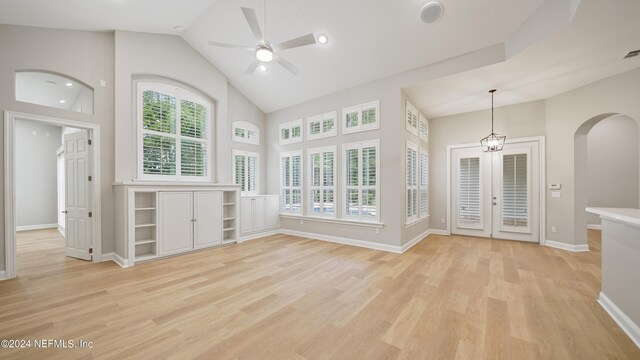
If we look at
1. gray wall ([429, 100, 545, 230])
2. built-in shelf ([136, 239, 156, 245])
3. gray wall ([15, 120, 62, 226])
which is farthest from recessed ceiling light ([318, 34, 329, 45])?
gray wall ([15, 120, 62, 226])

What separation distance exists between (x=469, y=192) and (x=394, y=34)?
14.4ft

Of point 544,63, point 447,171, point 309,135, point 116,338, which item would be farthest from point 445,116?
point 116,338

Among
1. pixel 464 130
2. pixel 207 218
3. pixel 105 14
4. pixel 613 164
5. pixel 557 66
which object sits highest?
pixel 105 14

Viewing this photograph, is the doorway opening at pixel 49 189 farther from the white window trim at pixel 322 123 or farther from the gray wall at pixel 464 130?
the gray wall at pixel 464 130

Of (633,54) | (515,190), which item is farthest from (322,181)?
(633,54)

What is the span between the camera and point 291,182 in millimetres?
6457

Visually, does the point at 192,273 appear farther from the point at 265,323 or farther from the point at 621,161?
the point at 621,161

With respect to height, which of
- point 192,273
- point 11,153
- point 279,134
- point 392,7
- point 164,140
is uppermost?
point 392,7

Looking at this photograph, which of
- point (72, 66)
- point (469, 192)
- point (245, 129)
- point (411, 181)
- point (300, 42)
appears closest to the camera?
point (300, 42)

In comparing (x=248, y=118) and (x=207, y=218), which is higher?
(x=248, y=118)

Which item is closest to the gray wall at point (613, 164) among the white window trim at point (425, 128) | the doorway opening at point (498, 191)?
the doorway opening at point (498, 191)

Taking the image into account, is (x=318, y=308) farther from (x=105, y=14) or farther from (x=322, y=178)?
(x=105, y=14)

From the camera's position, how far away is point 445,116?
6402mm

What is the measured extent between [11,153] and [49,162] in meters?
5.85
